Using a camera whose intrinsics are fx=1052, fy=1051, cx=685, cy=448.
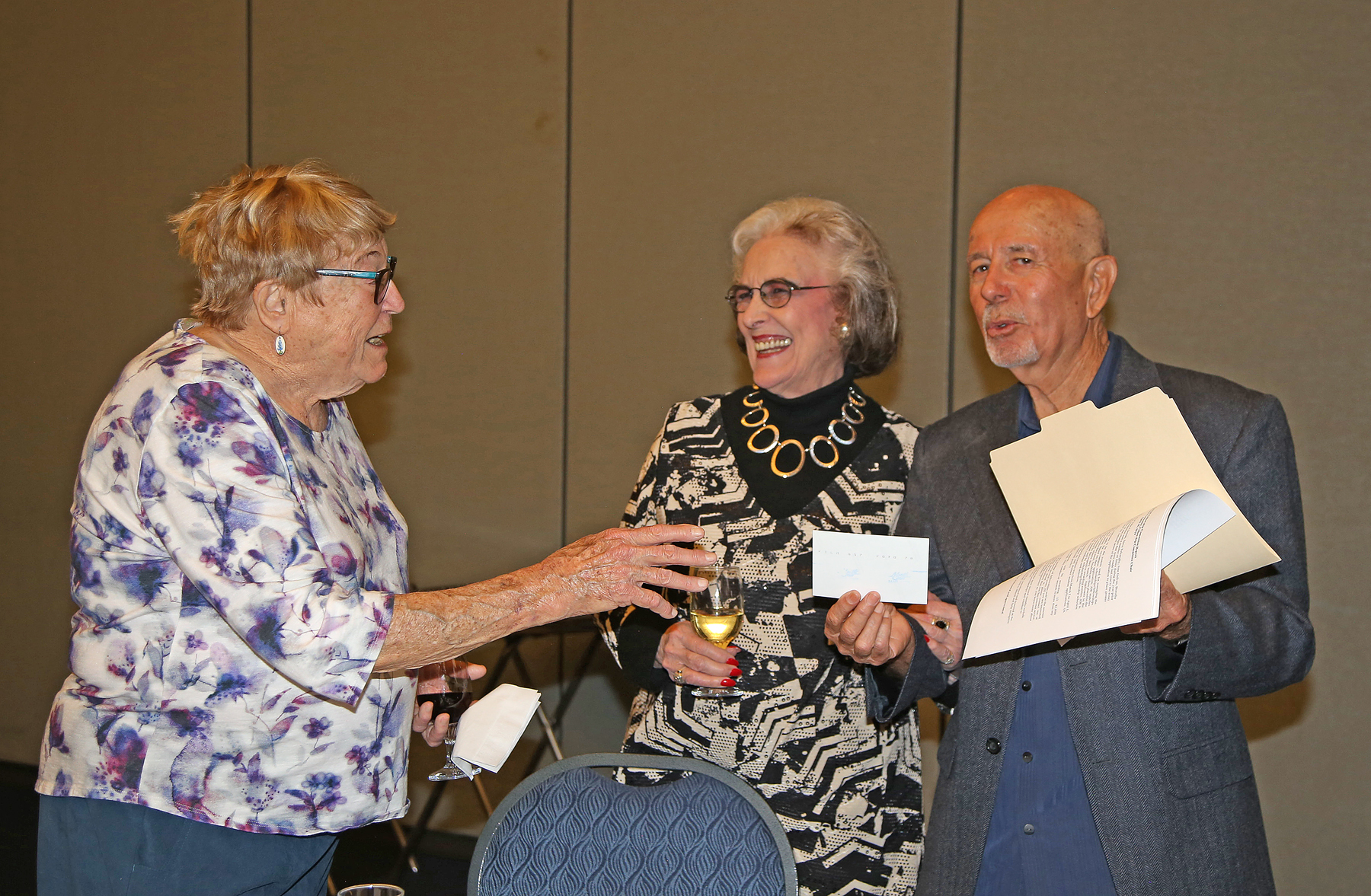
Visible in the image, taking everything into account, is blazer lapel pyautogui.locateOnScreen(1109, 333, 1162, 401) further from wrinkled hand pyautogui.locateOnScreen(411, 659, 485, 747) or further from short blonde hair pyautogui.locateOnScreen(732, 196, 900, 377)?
wrinkled hand pyautogui.locateOnScreen(411, 659, 485, 747)

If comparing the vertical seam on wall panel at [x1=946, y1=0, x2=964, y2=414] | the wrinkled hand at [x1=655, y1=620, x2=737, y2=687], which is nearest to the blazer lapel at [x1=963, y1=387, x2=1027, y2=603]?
the wrinkled hand at [x1=655, y1=620, x2=737, y2=687]

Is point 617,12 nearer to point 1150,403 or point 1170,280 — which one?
point 1170,280

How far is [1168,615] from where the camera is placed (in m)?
1.62

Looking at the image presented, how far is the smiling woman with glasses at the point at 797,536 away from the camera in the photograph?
7.43 feet

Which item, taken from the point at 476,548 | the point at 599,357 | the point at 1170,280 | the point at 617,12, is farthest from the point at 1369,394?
the point at 476,548

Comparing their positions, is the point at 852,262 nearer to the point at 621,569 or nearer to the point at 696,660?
the point at 696,660

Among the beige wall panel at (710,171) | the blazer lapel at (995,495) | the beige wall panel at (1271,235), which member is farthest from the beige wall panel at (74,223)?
the blazer lapel at (995,495)

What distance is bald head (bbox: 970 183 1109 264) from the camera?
214cm

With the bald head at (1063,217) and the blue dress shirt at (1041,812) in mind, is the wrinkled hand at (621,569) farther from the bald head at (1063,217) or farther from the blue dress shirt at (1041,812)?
the bald head at (1063,217)

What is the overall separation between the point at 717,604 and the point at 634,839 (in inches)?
16.9

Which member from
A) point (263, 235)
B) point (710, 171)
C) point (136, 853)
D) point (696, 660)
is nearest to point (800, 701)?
point (696, 660)

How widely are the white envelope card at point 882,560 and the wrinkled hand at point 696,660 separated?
41 cm

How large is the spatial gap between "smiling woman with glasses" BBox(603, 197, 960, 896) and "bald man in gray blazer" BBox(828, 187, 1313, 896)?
0.54 feet

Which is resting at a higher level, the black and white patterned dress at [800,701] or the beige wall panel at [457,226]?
the beige wall panel at [457,226]
